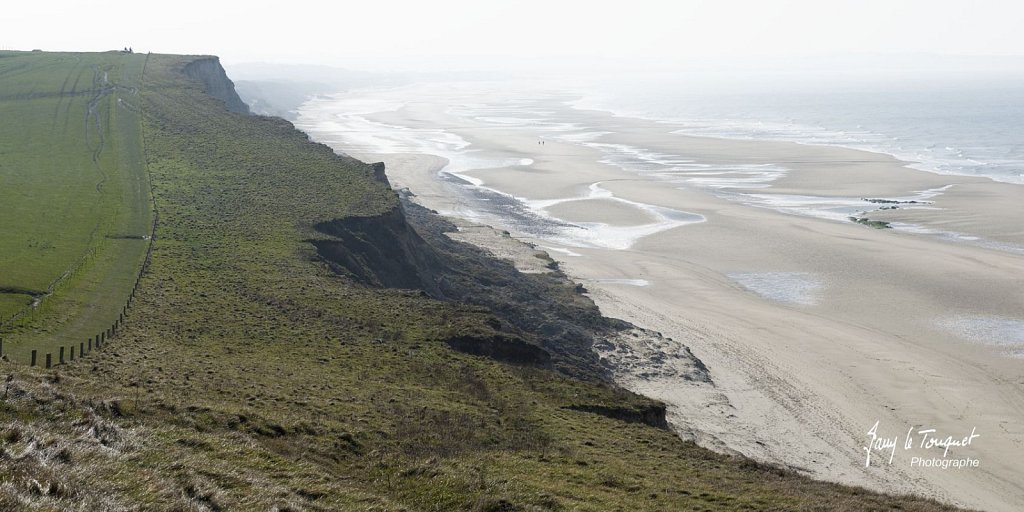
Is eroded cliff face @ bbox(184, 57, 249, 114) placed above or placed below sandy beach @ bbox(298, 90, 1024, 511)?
above

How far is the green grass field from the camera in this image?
3222 centimetres

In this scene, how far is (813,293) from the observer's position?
5734cm

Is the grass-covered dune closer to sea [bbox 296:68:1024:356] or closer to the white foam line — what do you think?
the white foam line
